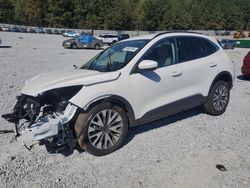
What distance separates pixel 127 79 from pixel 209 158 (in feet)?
5.76

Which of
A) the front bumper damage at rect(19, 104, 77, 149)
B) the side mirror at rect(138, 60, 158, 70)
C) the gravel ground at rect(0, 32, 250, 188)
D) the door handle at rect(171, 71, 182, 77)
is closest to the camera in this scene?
the gravel ground at rect(0, 32, 250, 188)

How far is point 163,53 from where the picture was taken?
514 cm

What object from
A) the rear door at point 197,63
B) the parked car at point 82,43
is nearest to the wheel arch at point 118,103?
the rear door at point 197,63

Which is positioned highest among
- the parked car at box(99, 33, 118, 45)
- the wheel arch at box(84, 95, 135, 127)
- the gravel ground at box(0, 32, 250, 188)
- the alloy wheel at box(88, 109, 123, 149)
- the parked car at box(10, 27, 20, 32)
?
the wheel arch at box(84, 95, 135, 127)

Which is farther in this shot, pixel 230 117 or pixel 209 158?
pixel 230 117

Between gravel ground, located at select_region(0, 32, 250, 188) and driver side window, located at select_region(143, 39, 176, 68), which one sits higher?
driver side window, located at select_region(143, 39, 176, 68)

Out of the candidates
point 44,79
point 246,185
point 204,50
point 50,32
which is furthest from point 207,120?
point 50,32

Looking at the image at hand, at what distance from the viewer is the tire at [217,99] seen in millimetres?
6039

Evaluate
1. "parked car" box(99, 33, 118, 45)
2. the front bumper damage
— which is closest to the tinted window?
the front bumper damage

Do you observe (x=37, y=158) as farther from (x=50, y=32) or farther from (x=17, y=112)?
(x=50, y=32)

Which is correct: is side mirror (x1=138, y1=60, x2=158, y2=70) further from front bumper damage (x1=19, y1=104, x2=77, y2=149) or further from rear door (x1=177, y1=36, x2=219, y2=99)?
front bumper damage (x1=19, y1=104, x2=77, y2=149)

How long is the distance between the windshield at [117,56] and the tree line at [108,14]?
8464 cm

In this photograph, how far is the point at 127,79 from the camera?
4.56m

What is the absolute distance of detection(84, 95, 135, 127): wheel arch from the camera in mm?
4230
